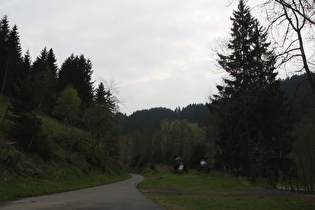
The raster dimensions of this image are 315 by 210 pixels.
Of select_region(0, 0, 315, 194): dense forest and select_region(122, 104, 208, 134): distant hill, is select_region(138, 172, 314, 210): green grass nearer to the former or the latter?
select_region(0, 0, 315, 194): dense forest

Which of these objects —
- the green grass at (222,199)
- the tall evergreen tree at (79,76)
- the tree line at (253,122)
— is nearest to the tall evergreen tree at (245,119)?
the tree line at (253,122)

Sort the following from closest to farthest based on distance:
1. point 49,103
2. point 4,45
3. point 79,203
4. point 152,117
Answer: point 79,203, point 49,103, point 4,45, point 152,117

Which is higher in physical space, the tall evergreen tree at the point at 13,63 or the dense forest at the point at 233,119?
the tall evergreen tree at the point at 13,63

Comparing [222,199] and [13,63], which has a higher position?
[13,63]

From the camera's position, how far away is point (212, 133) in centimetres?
4191

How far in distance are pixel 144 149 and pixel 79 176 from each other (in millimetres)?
65513

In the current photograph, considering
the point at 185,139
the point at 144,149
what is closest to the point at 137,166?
the point at 144,149

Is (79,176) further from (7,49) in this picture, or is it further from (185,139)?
(185,139)

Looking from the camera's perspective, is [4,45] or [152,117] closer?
[4,45]

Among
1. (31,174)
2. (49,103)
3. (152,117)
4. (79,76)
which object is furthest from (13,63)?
(152,117)

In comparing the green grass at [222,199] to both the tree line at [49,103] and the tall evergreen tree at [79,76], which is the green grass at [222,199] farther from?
the tall evergreen tree at [79,76]

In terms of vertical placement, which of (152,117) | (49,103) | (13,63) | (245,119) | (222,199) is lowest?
(222,199)

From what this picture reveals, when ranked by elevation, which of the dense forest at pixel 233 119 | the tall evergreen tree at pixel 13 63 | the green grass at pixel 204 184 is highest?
the tall evergreen tree at pixel 13 63

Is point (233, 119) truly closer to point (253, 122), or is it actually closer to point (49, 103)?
point (253, 122)
